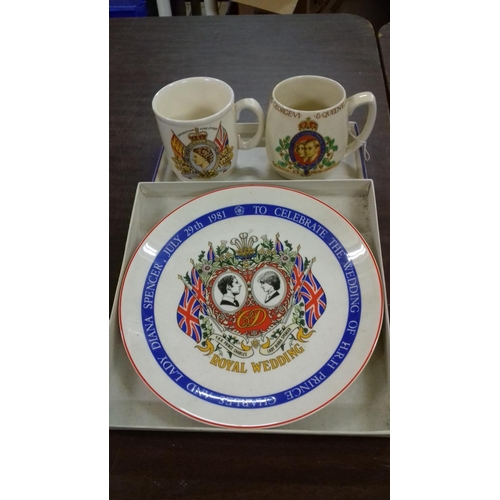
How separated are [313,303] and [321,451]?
0.14 m

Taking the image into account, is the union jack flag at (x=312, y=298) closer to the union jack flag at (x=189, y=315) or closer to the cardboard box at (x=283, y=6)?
the union jack flag at (x=189, y=315)

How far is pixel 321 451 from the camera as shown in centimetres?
38

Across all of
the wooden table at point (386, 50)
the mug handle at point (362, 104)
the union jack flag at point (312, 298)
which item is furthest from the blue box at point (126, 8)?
the union jack flag at point (312, 298)

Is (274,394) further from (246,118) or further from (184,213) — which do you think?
(246,118)

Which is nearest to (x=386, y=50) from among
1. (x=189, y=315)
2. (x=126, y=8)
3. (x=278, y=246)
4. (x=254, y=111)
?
(x=254, y=111)

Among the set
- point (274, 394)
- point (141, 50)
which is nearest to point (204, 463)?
point (274, 394)

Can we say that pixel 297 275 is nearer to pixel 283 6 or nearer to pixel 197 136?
pixel 197 136

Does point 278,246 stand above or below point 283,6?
below

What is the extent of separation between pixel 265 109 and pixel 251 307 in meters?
0.37

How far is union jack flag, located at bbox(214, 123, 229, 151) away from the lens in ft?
1.65

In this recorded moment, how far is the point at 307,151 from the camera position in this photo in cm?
52

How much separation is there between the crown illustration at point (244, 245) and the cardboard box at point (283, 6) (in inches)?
34.1

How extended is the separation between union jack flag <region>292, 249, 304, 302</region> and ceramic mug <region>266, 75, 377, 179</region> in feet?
0.41

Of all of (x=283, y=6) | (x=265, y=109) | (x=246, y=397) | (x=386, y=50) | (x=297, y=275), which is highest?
(x=283, y=6)
